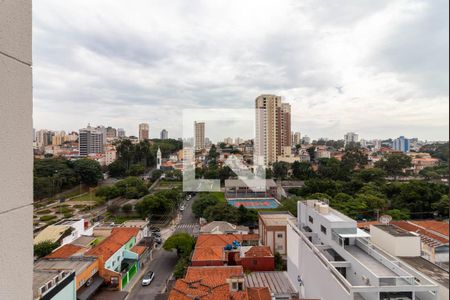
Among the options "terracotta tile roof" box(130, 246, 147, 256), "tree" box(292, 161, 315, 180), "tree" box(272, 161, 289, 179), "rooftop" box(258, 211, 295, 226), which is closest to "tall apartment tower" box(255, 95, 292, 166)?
"tree" box(272, 161, 289, 179)

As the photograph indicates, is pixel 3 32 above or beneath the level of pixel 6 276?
above

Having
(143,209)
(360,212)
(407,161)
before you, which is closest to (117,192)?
(143,209)

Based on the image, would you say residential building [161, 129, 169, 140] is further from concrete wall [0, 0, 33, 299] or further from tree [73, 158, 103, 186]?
concrete wall [0, 0, 33, 299]

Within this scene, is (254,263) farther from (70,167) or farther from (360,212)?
(70,167)

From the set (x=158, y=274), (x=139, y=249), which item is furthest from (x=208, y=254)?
(x=139, y=249)

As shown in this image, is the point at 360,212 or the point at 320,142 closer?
the point at 360,212

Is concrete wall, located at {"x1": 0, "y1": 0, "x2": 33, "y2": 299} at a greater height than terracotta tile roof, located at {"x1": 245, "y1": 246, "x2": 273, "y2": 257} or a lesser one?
greater
